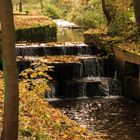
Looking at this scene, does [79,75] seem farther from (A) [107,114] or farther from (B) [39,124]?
(B) [39,124]

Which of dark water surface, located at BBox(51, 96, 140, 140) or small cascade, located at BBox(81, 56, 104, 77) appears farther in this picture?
small cascade, located at BBox(81, 56, 104, 77)

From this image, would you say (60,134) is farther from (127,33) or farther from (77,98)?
(127,33)

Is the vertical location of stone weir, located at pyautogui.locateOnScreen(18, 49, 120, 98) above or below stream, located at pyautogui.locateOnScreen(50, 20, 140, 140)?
above

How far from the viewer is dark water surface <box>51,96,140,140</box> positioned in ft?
41.5

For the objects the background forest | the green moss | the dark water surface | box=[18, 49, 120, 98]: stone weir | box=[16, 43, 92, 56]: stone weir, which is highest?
the background forest

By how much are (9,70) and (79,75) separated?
13248 millimetres

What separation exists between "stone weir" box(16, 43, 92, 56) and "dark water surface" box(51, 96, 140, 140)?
3.52 meters

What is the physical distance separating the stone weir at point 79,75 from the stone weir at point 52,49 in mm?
691

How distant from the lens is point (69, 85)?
18.2 m

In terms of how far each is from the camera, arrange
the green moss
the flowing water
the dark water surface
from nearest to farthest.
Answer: the dark water surface → the flowing water → the green moss

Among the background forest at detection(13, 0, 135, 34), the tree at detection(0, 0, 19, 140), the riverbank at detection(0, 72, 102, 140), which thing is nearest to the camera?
the tree at detection(0, 0, 19, 140)

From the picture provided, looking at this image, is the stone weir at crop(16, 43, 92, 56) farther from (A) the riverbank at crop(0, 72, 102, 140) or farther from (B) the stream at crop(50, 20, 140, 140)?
(A) the riverbank at crop(0, 72, 102, 140)

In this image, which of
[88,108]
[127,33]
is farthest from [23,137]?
[127,33]

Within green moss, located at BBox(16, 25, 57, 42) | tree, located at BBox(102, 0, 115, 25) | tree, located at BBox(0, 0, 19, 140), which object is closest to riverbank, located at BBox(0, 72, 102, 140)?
tree, located at BBox(0, 0, 19, 140)
